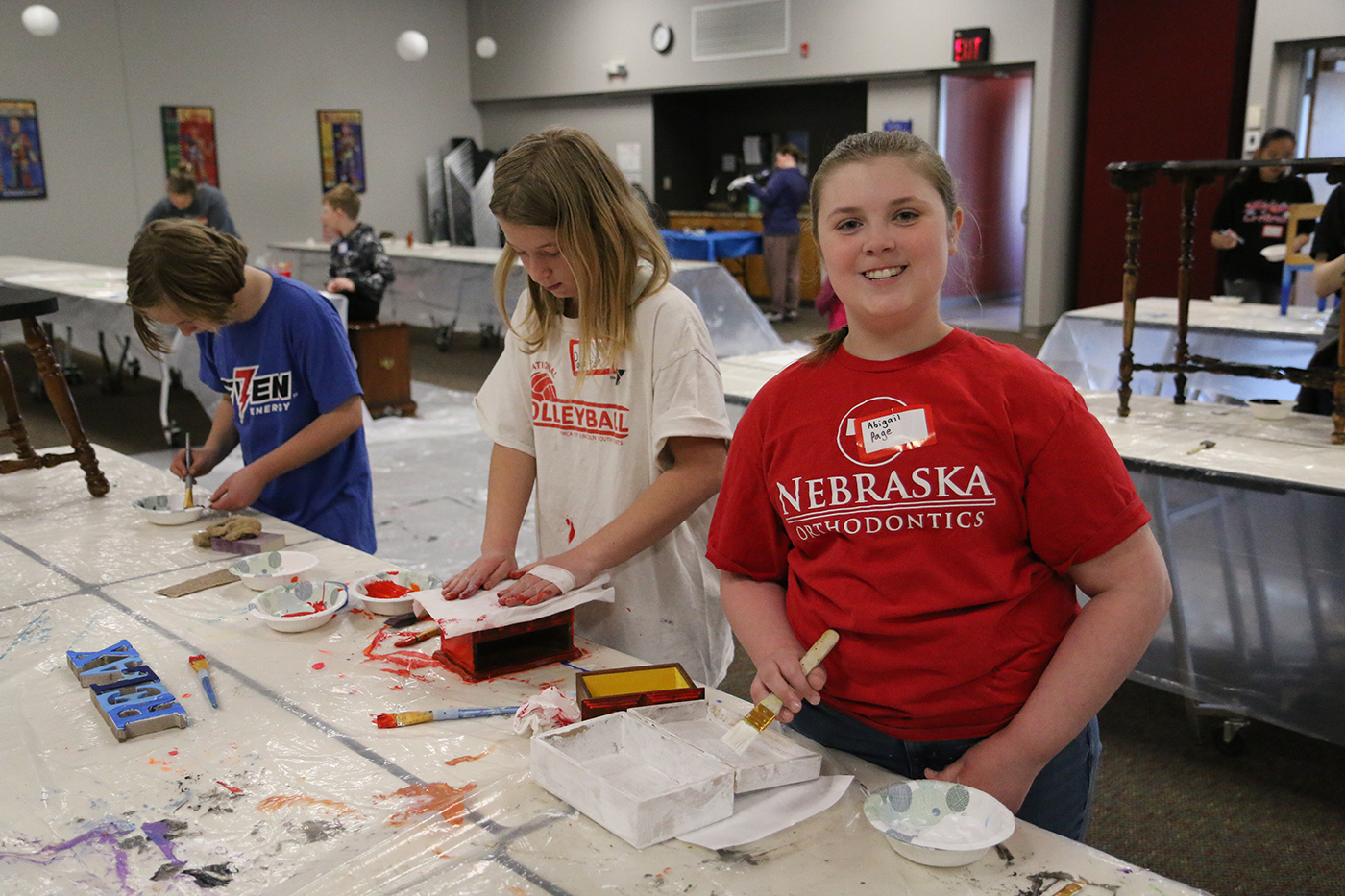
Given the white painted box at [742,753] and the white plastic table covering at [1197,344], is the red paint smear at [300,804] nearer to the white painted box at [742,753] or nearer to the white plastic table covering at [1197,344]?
the white painted box at [742,753]

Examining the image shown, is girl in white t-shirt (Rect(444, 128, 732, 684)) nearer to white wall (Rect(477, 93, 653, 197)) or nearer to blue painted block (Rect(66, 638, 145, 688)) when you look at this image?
blue painted block (Rect(66, 638, 145, 688))

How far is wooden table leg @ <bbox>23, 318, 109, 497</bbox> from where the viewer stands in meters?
2.28

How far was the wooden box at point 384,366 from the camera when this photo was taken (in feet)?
18.9

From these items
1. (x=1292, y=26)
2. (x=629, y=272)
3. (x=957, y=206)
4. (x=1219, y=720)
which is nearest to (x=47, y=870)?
(x=629, y=272)

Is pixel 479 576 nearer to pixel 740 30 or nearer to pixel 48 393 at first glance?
pixel 48 393

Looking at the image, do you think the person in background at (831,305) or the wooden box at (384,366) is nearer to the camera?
the person in background at (831,305)

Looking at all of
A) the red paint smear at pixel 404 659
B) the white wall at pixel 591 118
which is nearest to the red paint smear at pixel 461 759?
the red paint smear at pixel 404 659

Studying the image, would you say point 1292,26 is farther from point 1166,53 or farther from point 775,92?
point 775,92

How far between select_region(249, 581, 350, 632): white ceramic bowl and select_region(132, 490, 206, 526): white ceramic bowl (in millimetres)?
499

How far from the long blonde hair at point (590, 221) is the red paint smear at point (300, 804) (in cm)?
70

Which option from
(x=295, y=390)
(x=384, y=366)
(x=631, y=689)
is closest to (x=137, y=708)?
(x=631, y=689)

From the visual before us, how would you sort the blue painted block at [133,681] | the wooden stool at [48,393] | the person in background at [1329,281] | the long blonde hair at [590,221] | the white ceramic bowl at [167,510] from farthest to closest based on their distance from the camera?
the person in background at [1329,281]
the wooden stool at [48,393]
the white ceramic bowl at [167,510]
the long blonde hair at [590,221]
the blue painted block at [133,681]

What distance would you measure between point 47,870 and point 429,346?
7755 mm

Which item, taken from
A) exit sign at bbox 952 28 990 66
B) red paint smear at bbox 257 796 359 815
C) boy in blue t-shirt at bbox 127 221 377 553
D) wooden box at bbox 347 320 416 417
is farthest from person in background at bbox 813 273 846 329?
exit sign at bbox 952 28 990 66
